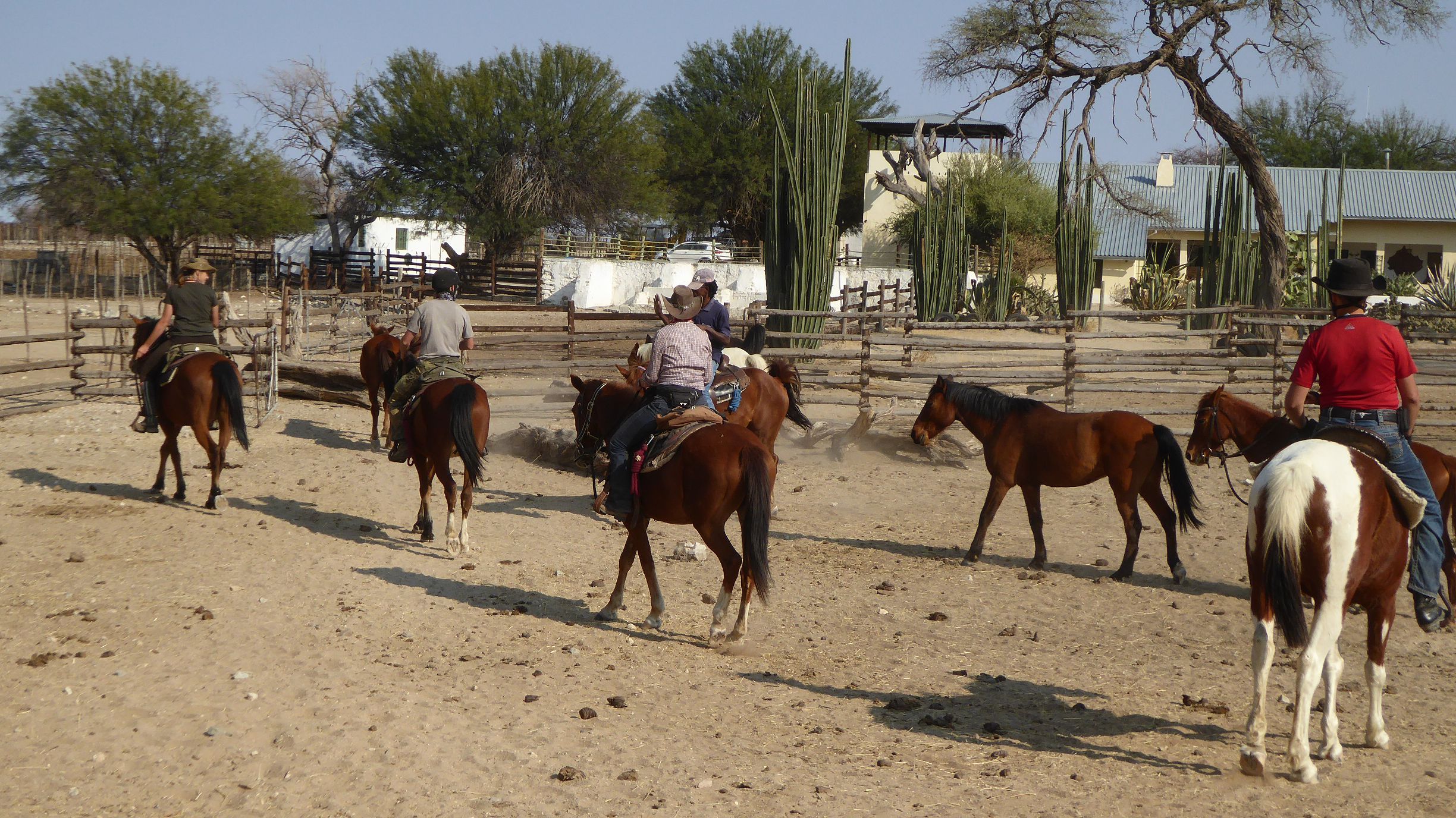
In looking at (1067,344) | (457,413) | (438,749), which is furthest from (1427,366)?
(438,749)

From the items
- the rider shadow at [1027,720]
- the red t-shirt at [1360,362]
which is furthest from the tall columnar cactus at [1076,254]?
the rider shadow at [1027,720]

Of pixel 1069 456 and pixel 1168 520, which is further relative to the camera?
pixel 1069 456

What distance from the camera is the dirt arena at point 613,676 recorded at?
4.22 metres

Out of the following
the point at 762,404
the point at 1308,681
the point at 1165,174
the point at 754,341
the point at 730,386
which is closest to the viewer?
the point at 1308,681

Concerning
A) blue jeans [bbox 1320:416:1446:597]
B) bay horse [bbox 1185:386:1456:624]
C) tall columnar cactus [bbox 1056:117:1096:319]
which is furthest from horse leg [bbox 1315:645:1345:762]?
tall columnar cactus [bbox 1056:117:1096:319]

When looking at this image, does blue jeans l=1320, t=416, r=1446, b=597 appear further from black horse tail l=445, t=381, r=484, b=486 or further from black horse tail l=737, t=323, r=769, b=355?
black horse tail l=737, t=323, r=769, b=355

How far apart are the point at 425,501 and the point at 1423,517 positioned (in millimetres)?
6645

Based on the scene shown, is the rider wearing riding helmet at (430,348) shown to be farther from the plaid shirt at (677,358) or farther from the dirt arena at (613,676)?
the plaid shirt at (677,358)

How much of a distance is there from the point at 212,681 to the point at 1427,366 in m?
15.4

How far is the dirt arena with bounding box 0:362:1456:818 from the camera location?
166 inches

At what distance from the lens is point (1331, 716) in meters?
4.56

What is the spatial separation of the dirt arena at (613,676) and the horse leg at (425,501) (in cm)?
13

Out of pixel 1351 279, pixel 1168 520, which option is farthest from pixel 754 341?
pixel 1351 279

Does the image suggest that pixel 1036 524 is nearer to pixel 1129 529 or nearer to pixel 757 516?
pixel 1129 529
